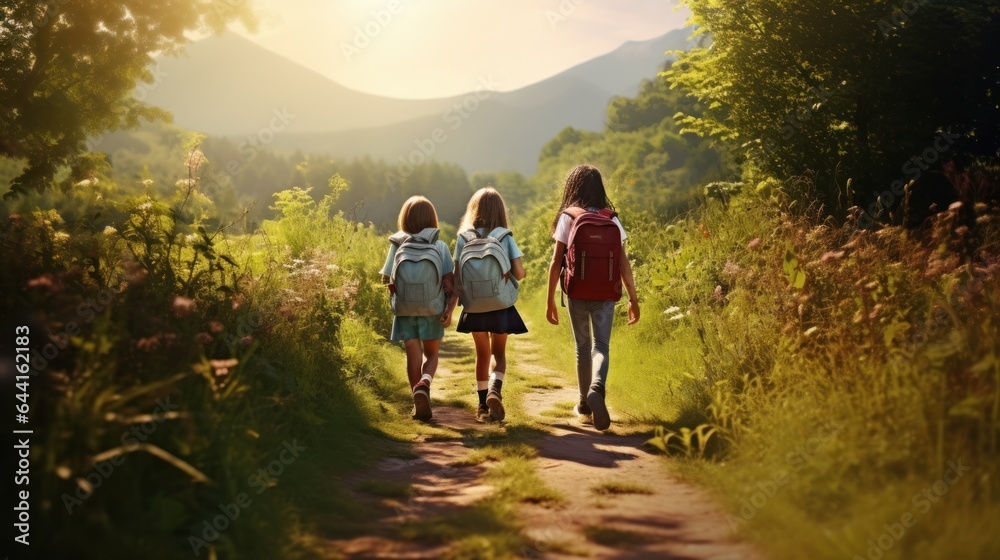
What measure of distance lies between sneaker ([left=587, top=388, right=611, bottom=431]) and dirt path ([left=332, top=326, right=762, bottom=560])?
0.11 m

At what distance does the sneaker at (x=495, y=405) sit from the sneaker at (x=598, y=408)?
3.04ft

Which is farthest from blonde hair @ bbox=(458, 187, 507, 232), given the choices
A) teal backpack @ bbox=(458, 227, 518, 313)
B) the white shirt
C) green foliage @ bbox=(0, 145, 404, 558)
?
green foliage @ bbox=(0, 145, 404, 558)

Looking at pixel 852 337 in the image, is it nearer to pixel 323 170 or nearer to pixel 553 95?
pixel 323 170

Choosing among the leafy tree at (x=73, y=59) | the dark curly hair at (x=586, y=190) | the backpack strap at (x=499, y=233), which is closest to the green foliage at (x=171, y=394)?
the backpack strap at (x=499, y=233)

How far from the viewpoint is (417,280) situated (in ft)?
23.4

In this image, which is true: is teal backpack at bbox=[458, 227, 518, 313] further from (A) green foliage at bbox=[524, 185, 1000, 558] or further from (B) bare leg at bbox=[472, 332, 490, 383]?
(A) green foliage at bbox=[524, 185, 1000, 558]

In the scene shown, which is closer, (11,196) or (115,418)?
(115,418)

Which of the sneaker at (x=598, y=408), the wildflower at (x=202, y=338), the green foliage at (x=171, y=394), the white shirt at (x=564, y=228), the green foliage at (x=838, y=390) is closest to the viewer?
the green foliage at (x=171, y=394)

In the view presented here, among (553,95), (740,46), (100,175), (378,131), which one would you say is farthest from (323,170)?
(553,95)

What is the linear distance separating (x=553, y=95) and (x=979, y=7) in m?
146

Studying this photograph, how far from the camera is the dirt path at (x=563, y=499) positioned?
386cm

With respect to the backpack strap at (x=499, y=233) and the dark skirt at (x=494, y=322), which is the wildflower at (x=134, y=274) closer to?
the dark skirt at (x=494, y=322)

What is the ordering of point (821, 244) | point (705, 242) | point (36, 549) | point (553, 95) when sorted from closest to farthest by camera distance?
1. point (36, 549)
2. point (821, 244)
3. point (705, 242)
4. point (553, 95)

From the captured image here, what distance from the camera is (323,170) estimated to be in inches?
1426
